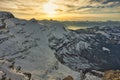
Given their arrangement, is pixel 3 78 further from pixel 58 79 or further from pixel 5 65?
pixel 58 79

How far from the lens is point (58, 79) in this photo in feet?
634

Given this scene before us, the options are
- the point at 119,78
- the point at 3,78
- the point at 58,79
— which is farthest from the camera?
the point at 58,79

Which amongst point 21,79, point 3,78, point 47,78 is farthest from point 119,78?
point 47,78

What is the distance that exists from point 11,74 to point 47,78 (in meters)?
84.7

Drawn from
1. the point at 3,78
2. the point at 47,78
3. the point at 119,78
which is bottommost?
the point at 47,78

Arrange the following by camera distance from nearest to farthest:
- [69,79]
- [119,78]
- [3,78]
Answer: [3,78] → [119,78] → [69,79]

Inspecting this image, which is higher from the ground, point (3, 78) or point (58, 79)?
point (3, 78)

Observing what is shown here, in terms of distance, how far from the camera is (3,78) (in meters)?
93.2

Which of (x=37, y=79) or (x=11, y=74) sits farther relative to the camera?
(x=37, y=79)

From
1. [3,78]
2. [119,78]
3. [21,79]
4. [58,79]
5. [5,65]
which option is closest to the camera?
[3,78]

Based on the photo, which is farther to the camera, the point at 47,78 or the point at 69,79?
the point at 47,78

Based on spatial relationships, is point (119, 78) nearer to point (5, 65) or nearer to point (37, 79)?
point (5, 65)

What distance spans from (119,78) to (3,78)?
58.9 m

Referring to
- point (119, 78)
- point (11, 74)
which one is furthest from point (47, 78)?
point (11, 74)
